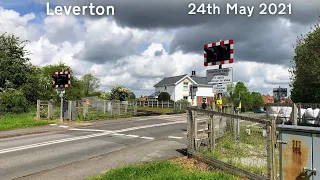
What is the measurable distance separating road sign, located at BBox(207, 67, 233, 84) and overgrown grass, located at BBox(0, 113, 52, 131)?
42.9ft

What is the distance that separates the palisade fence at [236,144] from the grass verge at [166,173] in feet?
1.25

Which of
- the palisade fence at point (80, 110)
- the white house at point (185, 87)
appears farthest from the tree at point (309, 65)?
the white house at point (185, 87)

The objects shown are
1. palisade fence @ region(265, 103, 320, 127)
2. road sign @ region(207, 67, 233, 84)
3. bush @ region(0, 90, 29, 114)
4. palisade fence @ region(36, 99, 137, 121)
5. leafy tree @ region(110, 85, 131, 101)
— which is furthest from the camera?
leafy tree @ region(110, 85, 131, 101)

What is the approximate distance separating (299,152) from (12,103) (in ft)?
73.1

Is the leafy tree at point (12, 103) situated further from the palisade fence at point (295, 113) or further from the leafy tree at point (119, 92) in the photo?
the leafy tree at point (119, 92)

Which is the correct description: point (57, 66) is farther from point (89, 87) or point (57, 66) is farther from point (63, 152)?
point (63, 152)

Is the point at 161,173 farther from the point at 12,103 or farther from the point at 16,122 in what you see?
the point at 12,103

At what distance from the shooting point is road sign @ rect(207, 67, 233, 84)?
9172mm

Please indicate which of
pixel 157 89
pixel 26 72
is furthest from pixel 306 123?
pixel 157 89

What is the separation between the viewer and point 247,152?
6383mm

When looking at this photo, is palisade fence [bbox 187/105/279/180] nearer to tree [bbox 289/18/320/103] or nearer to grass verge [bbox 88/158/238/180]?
grass verge [bbox 88/158/238/180]

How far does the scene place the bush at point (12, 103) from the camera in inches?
875

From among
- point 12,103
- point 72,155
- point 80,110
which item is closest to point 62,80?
point 80,110

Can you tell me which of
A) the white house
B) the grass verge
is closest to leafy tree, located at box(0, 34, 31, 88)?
the grass verge
